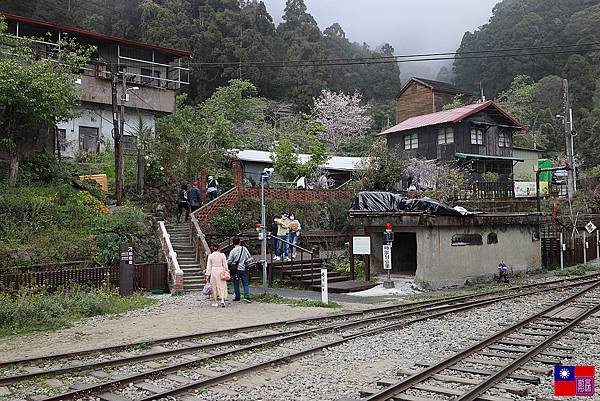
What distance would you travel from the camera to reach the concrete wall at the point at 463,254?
62.6ft

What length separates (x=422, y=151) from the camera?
153ft

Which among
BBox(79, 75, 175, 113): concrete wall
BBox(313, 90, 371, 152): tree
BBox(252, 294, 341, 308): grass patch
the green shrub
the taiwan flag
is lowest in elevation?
BBox(252, 294, 341, 308): grass patch

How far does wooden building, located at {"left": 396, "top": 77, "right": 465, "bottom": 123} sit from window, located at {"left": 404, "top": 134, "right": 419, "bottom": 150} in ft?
49.2

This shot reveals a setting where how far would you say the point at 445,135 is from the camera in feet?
148

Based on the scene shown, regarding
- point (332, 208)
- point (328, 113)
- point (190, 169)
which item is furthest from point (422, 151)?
point (190, 169)

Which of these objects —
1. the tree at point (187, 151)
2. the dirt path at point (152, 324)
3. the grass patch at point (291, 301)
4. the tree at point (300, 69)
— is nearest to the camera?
the dirt path at point (152, 324)

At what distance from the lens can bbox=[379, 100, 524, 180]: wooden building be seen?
4434cm

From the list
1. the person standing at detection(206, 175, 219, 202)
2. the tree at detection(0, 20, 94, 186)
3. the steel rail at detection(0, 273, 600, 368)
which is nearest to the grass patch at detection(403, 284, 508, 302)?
the steel rail at detection(0, 273, 600, 368)

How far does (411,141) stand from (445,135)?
11.4 feet

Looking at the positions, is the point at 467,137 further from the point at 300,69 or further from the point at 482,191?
the point at 300,69

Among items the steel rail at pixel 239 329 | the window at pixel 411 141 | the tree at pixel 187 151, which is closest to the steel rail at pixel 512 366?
the steel rail at pixel 239 329

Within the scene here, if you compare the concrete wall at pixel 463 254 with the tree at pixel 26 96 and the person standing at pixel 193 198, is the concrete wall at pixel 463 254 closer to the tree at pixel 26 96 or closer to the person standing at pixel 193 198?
the person standing at pixel 193 198

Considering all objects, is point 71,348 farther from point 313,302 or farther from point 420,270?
point 420,270

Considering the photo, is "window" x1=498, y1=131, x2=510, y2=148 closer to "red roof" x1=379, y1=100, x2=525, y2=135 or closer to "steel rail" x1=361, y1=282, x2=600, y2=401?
"red roof" x1=379, y1=100, x2=525, y2=135
